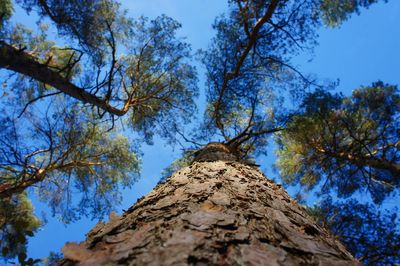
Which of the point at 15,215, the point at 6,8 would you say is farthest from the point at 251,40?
the point at 15,215

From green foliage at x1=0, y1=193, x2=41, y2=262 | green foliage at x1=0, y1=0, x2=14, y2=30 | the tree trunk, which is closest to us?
the tree trunk

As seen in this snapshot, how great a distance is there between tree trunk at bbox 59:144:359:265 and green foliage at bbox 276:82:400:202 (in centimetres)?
664

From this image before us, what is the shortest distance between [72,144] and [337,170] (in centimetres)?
800

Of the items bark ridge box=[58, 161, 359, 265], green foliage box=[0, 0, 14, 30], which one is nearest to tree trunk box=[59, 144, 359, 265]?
bark ridge box=[58, 161, 359, 265]

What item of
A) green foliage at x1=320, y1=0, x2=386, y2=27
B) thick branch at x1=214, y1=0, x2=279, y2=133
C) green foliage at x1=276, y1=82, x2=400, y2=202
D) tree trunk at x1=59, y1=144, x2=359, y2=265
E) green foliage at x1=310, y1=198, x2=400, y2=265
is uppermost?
green foliage at x1=320, y1=0, x2=386, y2=27

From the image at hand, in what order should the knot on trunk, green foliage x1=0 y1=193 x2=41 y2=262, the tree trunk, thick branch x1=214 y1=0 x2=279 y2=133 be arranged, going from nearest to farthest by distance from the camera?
the tree trunk < the knot on trunk < thick branch x1=214 y1=0 x2=279 y2=133 < green foliage x1=0 y1=193 x2=41 y2=262

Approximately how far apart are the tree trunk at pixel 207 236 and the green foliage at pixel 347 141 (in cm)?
664

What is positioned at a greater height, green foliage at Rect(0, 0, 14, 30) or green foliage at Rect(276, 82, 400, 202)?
green foliage at Rect(0, 0, 14, 30)

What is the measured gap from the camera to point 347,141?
10.3 m

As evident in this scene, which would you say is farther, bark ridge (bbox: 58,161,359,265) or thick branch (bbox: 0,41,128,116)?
thick branch (bbox: 0,41,128,116)

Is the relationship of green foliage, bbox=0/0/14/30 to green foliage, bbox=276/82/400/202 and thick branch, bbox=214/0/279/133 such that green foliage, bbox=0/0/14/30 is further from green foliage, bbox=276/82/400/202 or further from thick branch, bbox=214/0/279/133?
green foliage, bbox=276/82/400/202

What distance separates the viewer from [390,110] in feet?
29.4

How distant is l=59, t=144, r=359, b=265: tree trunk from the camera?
112 cm

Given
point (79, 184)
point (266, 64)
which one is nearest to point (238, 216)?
point (266, 64)
